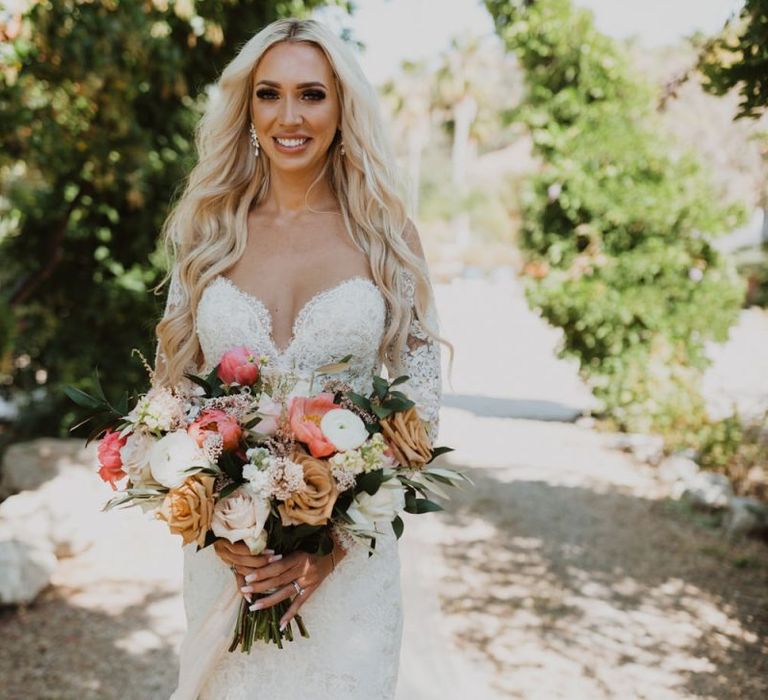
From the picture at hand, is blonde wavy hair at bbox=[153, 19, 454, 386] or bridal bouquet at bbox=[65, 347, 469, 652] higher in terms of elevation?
blonde wavy hair at bbox=[153, 19, 454, 386]

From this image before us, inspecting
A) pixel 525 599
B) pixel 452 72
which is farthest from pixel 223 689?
pixel 452 72

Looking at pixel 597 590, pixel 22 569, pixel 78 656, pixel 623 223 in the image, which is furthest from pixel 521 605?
pixel 623 223

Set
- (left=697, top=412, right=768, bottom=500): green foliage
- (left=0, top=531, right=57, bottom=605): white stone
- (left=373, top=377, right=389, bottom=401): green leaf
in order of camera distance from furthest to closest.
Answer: (left=697, top=412, right=768, bottom=500): green foliage, (left=0, top=531, right=57, bottom=605): white stone, (left=373, top=377, right=389, bottom=401): green leaf

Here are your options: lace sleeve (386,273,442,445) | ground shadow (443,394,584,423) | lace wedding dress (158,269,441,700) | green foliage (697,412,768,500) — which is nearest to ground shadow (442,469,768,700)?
green foliage (697,412,768,500)

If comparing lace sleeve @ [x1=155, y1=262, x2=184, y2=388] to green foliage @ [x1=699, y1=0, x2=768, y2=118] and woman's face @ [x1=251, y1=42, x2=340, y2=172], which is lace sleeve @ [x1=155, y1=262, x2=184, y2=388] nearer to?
woman's face @ [x1=251, y1=42, x2=340, y2=172]

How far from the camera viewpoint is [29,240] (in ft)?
26.9

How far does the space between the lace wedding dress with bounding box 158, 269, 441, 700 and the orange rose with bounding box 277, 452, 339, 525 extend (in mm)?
353

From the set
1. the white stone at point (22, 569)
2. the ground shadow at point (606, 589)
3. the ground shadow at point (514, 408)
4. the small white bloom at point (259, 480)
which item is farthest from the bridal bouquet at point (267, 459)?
the ground shadow at point (514, 408)

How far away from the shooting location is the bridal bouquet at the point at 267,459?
6.65ft

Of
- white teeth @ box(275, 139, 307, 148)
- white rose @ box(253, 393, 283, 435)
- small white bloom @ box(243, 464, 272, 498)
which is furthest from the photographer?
white teeth @ box(275, 139, 307, 148)

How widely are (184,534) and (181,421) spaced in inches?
11.4

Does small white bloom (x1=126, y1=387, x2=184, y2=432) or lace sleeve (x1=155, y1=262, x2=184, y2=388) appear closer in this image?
small white bloom (x1=126, y1=387, x2=184, y2=432)

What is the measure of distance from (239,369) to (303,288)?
1.92 feet

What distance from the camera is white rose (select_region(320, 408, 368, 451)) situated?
2049 mm
